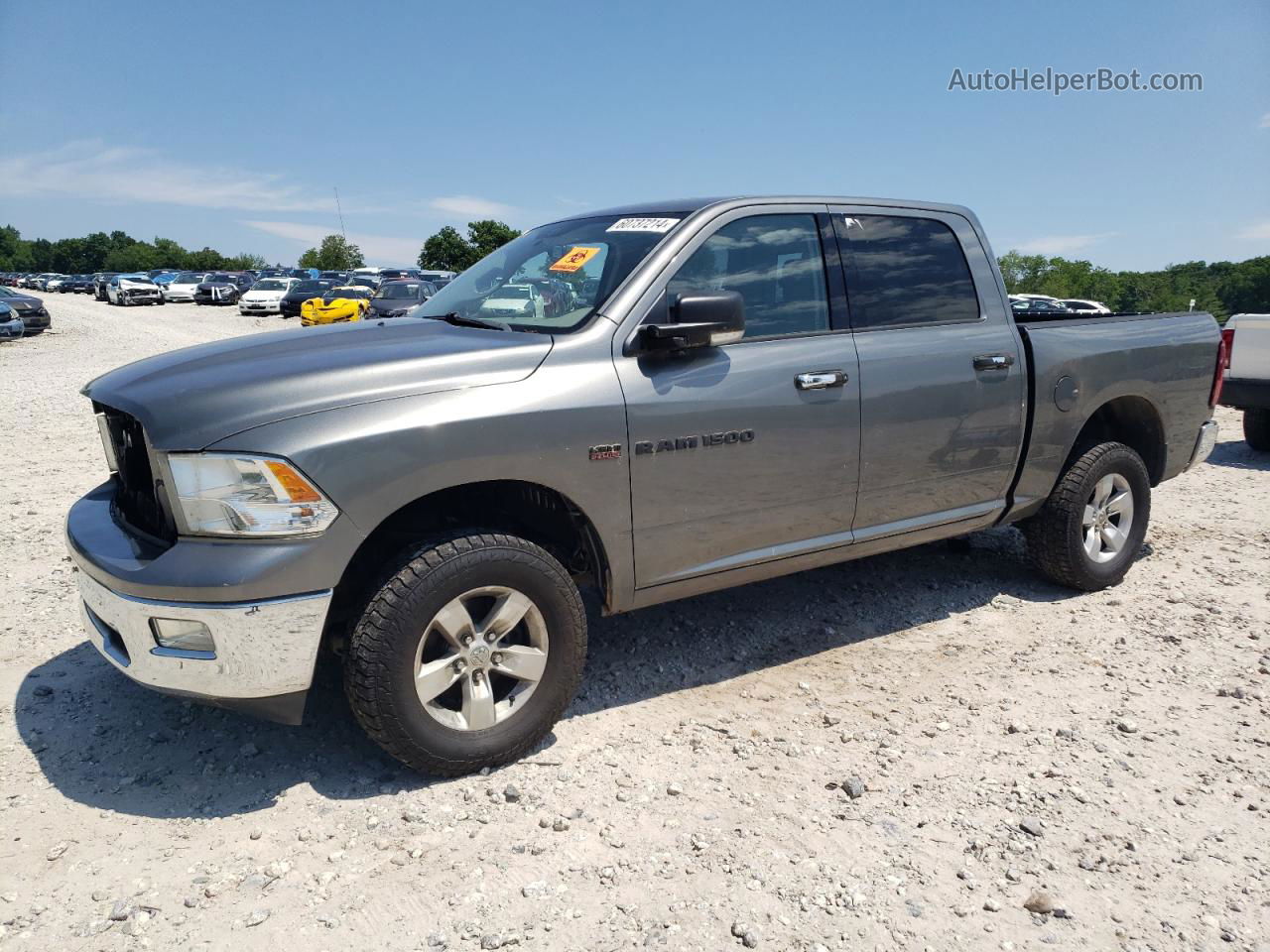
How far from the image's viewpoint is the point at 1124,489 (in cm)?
486

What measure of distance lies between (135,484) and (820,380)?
2.54 metres

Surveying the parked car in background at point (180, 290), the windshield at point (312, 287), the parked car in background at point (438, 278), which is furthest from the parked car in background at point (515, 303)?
the parked car in background at point (180, 290)

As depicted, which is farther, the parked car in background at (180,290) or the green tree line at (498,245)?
the green tree line at (498,245)

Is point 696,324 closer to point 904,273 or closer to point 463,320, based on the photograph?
point 463,320

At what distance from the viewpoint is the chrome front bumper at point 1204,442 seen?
5172mm

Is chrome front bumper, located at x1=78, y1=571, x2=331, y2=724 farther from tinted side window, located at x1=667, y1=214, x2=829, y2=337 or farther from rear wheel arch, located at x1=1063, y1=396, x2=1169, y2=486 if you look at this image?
rear wheel arch, located at x1=1063, y1=396, x2=1169, y2=486

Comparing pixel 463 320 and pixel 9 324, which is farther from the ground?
pixel 463 320

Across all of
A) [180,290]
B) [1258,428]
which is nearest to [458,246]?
[180,290]

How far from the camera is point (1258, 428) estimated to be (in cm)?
873

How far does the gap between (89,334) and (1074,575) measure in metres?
26.9

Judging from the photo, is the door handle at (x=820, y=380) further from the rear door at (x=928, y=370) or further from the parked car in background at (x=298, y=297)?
the parked car in background at (x=298, y=297)

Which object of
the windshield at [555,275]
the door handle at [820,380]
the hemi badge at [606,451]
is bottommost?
the hemi badge at [606,451]

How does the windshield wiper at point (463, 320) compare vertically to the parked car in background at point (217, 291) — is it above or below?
above

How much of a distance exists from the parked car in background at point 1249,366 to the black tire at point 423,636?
7.88 metres
